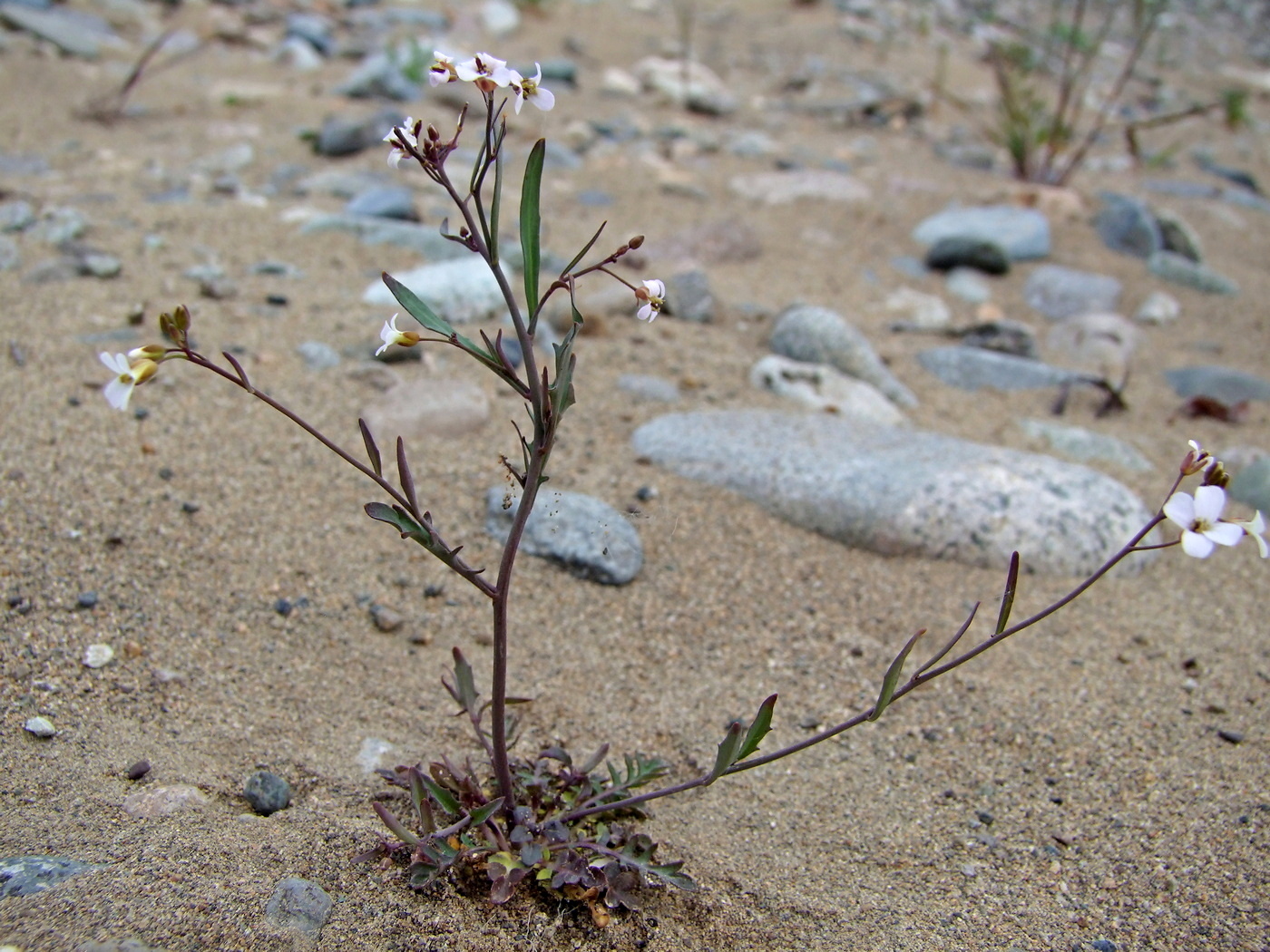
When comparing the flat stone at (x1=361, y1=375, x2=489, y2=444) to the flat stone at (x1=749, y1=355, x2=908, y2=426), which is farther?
the flat stone at (x1=749, y1=355, x2=908, y2=426)

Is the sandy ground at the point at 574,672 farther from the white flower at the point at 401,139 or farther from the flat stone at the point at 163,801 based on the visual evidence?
the white flower at the point at 401,139

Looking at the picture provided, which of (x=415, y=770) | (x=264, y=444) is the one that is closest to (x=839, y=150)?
(x=264, y=444)

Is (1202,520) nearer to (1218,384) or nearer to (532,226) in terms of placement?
(532,226)

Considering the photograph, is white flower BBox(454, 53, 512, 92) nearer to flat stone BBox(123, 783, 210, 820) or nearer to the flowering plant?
the flowering plant

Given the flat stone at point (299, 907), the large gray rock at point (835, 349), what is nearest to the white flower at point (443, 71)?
the flat stone at point (299, 907)

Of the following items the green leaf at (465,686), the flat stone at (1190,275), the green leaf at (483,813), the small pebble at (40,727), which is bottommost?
the flat stone at (1190,275)

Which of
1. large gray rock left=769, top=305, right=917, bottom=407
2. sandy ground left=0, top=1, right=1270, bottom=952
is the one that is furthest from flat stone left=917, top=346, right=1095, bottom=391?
large gray rock left=769, top=305, right=917, bottom=407
